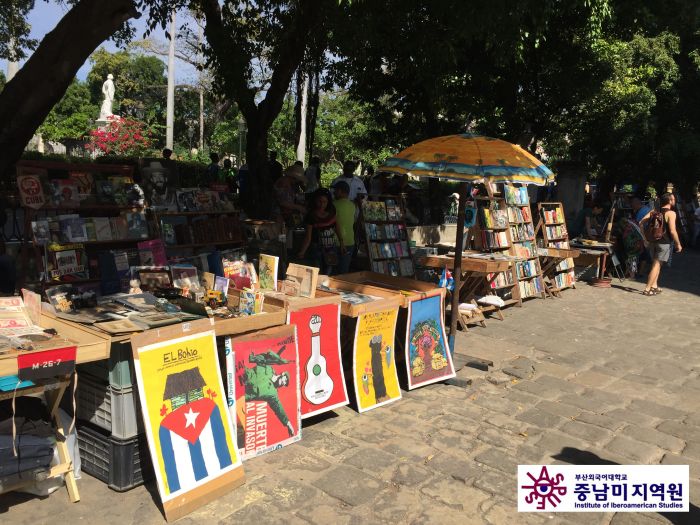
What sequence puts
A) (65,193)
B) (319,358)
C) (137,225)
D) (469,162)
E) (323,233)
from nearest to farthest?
(319,358)
(469,162)
(65,193)
(137,225)
(323,233)

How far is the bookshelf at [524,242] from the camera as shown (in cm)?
993

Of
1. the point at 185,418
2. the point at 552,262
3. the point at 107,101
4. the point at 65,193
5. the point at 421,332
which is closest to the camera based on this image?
the point at 185,418

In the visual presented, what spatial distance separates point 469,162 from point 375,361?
2.03m

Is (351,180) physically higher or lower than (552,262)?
higher

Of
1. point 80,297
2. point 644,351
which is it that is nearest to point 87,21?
point 80,297

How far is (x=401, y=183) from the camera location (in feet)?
44.5

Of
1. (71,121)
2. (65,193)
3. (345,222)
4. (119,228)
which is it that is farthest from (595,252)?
(71,121)

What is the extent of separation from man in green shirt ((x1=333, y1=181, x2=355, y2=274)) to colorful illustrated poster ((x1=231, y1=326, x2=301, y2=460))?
172 inches

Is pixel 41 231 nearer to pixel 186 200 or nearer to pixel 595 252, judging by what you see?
pixel 186 200

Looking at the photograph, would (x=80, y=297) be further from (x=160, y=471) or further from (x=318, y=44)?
(x=318, y=44)

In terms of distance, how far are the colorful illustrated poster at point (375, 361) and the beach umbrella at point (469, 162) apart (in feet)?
4.52

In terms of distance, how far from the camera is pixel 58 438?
3.64 metres

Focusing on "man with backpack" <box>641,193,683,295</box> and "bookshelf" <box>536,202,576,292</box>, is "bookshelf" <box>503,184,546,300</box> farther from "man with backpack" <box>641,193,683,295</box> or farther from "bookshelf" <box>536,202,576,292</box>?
"man with backpack" <box>641,193,683,295</box>

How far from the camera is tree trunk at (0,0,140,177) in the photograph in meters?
5.10
